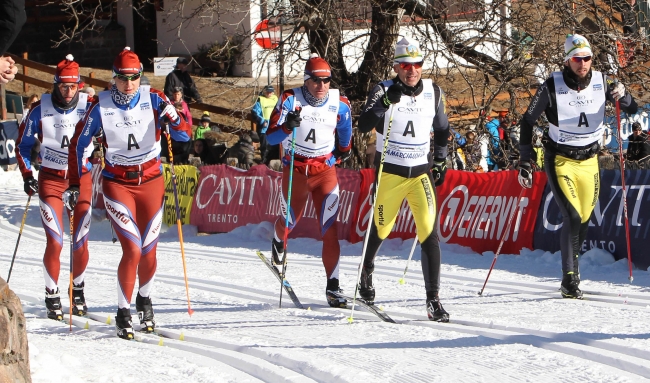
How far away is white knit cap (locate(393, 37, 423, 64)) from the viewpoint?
7531 mm

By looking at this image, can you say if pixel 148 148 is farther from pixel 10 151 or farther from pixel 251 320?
pixel 10 151

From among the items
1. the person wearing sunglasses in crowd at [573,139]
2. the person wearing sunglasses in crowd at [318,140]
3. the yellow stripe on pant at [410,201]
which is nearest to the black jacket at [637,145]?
the person wearing sunglasses in crowd at [573,139]

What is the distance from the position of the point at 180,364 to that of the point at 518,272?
510 centimetres

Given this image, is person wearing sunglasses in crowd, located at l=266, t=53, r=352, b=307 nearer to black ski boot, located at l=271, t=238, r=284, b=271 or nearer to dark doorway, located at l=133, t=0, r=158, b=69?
black ski boot, located at l=271, t=238, r=284, b=271

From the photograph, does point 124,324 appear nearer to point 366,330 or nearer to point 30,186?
point 366,330

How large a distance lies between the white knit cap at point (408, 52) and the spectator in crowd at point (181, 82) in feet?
34.8

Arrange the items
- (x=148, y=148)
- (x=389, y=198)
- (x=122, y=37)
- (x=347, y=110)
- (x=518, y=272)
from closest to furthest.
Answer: (x=148, y=148), (x=389, y=198), (x=347, y=110), (x=518, y=272), (x=122, y=37)

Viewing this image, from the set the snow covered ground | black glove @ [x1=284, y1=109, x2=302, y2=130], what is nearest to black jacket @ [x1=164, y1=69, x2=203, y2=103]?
the snow covered ground

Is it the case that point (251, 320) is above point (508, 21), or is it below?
below

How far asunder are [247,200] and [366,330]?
8.50m

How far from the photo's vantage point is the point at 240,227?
50.3ft

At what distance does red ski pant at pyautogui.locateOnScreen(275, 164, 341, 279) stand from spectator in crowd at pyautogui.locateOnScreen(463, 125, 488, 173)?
7.16 m

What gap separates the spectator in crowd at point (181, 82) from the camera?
59.3 feet

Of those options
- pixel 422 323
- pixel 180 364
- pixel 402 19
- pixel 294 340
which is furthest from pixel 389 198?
pixel 402 19
